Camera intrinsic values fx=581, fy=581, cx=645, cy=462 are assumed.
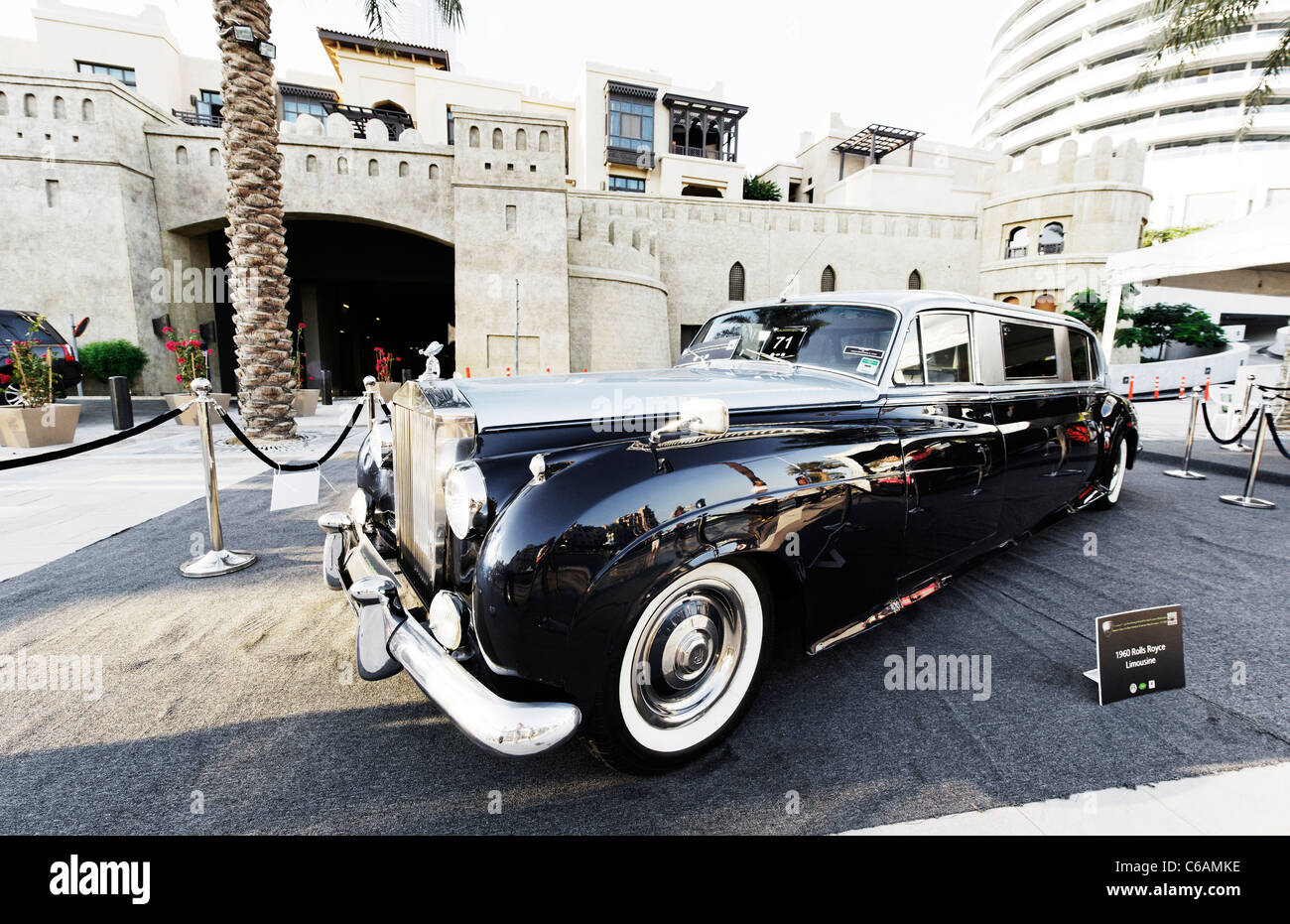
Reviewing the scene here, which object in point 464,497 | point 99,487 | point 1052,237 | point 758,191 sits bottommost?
point 99,487

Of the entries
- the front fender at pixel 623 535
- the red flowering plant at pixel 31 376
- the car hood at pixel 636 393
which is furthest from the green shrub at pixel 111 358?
the front fender at pixel 623 535

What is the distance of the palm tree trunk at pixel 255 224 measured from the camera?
7.67 metres

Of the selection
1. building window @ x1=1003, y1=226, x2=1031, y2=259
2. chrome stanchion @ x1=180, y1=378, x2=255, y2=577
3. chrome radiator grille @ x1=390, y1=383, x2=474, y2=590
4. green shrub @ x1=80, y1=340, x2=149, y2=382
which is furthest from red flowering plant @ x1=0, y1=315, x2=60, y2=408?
building window @ x1=1003, y1=226, x2=1031, y2=259

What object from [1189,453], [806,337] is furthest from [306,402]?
[1189,453]

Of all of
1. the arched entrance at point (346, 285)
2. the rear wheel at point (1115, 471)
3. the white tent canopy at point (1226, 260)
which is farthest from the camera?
the arched entrance at point (346, 285)

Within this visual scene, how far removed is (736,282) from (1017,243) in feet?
40.3

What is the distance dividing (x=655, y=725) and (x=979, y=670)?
1.67 metres

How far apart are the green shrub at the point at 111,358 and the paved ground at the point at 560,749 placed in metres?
14.1

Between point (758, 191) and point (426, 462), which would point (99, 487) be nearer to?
point (426, 462)

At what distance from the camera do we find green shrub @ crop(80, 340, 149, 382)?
45.5 ft

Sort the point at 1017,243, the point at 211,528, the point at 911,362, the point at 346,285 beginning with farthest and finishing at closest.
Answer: the point at 1017,243 → the point at 346,285 → the point at 211,528 → the point at 911,362

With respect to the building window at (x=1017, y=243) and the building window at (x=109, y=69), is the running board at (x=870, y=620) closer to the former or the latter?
the building window at (x=1017, y=243)

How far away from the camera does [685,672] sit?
2.06 metres

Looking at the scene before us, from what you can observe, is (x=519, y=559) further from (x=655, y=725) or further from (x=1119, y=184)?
(x=1119, y=184)
